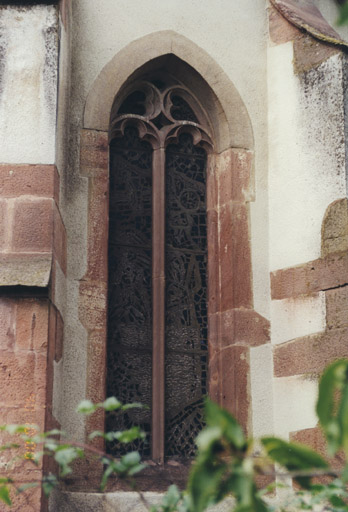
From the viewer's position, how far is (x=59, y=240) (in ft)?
20.1

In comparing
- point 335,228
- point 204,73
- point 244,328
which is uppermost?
point 204,73

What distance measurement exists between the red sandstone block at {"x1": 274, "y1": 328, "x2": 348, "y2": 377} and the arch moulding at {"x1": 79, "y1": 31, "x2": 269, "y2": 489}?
197mm

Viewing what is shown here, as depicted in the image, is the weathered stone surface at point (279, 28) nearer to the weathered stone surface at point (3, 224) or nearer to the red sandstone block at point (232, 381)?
the red sandstone block at point (232, 381)

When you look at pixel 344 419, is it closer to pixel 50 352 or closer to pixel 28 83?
pixel 50 352

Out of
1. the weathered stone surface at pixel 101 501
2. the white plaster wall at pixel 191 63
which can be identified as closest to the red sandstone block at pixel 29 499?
the weathered stone surface at pixel 101 501

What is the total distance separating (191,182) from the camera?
279 inches

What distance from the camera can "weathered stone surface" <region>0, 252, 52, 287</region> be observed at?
5.59 metres

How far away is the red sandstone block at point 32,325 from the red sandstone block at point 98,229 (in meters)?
0.86

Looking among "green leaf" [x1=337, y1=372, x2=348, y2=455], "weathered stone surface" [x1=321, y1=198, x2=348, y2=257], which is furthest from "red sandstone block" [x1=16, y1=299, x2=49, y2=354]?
"green leaf" [x1=337, y1=372, x2=348, y2=455]

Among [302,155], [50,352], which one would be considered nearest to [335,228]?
[302,155]

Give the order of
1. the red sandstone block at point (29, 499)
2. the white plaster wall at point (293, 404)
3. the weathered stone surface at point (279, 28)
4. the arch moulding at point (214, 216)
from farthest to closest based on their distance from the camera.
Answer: the weathered stone surface at point (279, 28) → the arch moulding at point (214, 216) → the white plaster wall at point (293, 404) → the red sandstone block at point (29, 499)

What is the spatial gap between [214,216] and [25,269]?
1.73 metres

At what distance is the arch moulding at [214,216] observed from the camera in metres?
6.41

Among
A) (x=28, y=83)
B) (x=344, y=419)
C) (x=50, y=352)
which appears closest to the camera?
(x=344, y=419)
